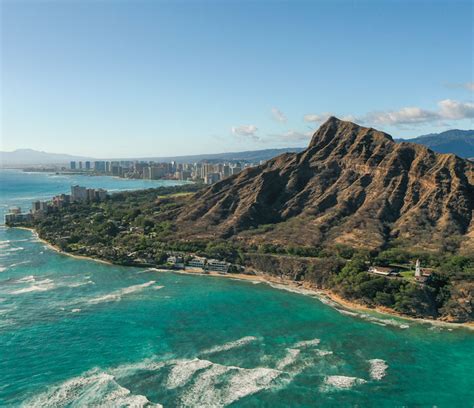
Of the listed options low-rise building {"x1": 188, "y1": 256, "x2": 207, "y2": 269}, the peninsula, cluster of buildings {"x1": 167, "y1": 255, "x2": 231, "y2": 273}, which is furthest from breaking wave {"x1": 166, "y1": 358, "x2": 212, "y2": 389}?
low-rise building {"x1": 188, "y1": 256, "x2": 207, "y2": 269}

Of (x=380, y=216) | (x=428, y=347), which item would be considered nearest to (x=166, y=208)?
(x=380, y=216)

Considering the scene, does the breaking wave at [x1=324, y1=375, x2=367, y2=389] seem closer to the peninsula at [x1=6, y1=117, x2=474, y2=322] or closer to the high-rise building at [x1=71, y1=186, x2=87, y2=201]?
the peninsula at [x1=6, y1=117, x2=474, y2=322]

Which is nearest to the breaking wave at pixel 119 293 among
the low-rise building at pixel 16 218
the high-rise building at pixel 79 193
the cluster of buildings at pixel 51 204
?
the low-rise building at pixel 16 218

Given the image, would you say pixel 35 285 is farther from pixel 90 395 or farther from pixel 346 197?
pixel 346 197

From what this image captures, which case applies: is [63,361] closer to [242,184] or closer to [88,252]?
[88,252]

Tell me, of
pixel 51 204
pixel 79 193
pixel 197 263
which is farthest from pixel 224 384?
pixel 79 193

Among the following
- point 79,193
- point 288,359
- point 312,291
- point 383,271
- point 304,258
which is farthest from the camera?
point 79,193
